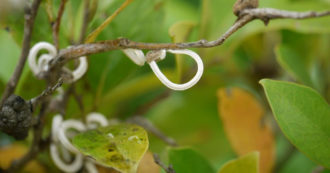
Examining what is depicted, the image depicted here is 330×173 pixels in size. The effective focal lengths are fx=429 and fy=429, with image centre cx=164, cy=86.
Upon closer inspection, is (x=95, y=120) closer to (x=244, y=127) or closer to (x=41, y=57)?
(x=41, y=57)

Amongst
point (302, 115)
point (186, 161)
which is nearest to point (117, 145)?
point (186, 161)

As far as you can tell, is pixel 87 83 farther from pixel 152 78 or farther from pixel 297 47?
pixel 297 47

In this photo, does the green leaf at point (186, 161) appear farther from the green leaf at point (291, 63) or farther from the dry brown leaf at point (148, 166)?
the green leaf at point (291, 63)

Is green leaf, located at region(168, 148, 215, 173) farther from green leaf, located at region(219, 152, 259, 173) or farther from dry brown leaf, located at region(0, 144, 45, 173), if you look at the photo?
dry brown leaf, located at region(0, 144, 45, 173)

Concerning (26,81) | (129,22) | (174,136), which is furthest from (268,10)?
(174,136)

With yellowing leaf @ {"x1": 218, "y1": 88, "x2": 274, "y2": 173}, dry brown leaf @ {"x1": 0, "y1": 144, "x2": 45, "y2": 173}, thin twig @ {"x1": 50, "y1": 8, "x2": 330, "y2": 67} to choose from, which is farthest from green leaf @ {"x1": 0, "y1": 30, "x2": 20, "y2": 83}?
yellowing leaf @ {"x1": 218, "y1": 88, "x2": 274, "y2": 173}

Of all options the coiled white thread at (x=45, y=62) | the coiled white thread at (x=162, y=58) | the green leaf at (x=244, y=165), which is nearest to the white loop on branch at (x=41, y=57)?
the coiled white thread at (x=45, y=62)
